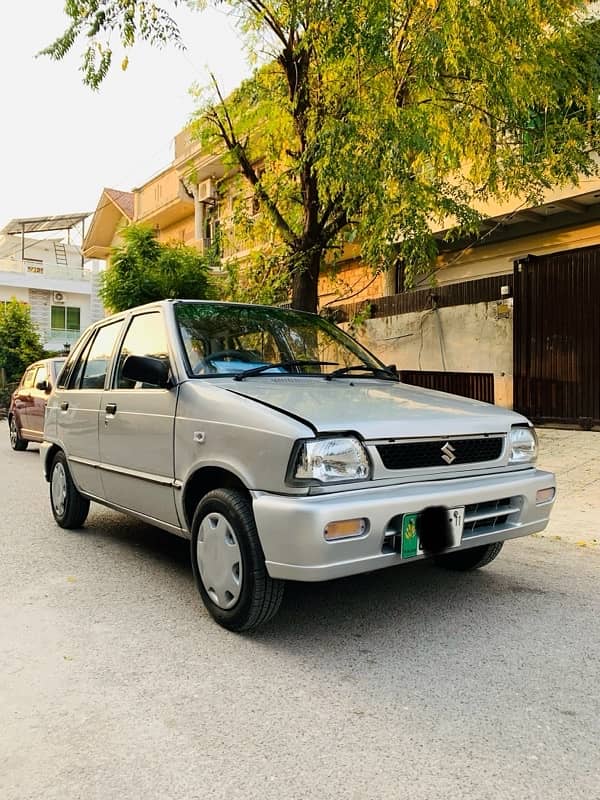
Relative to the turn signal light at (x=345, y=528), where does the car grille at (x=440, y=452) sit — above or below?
above

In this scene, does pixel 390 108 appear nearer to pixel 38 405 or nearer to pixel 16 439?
pixel 38 405

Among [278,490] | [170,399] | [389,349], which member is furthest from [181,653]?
[389,349]

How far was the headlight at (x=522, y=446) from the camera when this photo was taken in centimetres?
375

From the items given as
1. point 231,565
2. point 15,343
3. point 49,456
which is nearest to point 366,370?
point 231,565

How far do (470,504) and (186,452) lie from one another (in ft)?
4.99

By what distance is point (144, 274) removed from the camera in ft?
48.9

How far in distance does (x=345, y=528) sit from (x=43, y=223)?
43.6m

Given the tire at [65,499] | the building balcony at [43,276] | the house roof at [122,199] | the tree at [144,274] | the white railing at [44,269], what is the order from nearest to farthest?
1. the tire at [65,499]
2. the tree at [144,274]
3. the house roof at [122,199]
4. the building balcony at [43,276]
5. the white railing at [44,269]

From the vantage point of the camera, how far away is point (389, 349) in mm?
14469

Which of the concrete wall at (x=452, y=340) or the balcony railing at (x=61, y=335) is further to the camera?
the balcony railing at (x=61, y=335)

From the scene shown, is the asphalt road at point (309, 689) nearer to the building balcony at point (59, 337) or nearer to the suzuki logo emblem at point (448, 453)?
the suzuki logo emblem at point (448, 453)

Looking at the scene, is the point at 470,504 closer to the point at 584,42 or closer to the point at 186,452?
the point at 186,452

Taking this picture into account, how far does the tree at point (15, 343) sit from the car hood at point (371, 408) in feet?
78.0

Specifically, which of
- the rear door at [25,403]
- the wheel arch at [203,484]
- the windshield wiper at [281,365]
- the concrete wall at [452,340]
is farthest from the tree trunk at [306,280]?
the wheel arch at [203,484]
